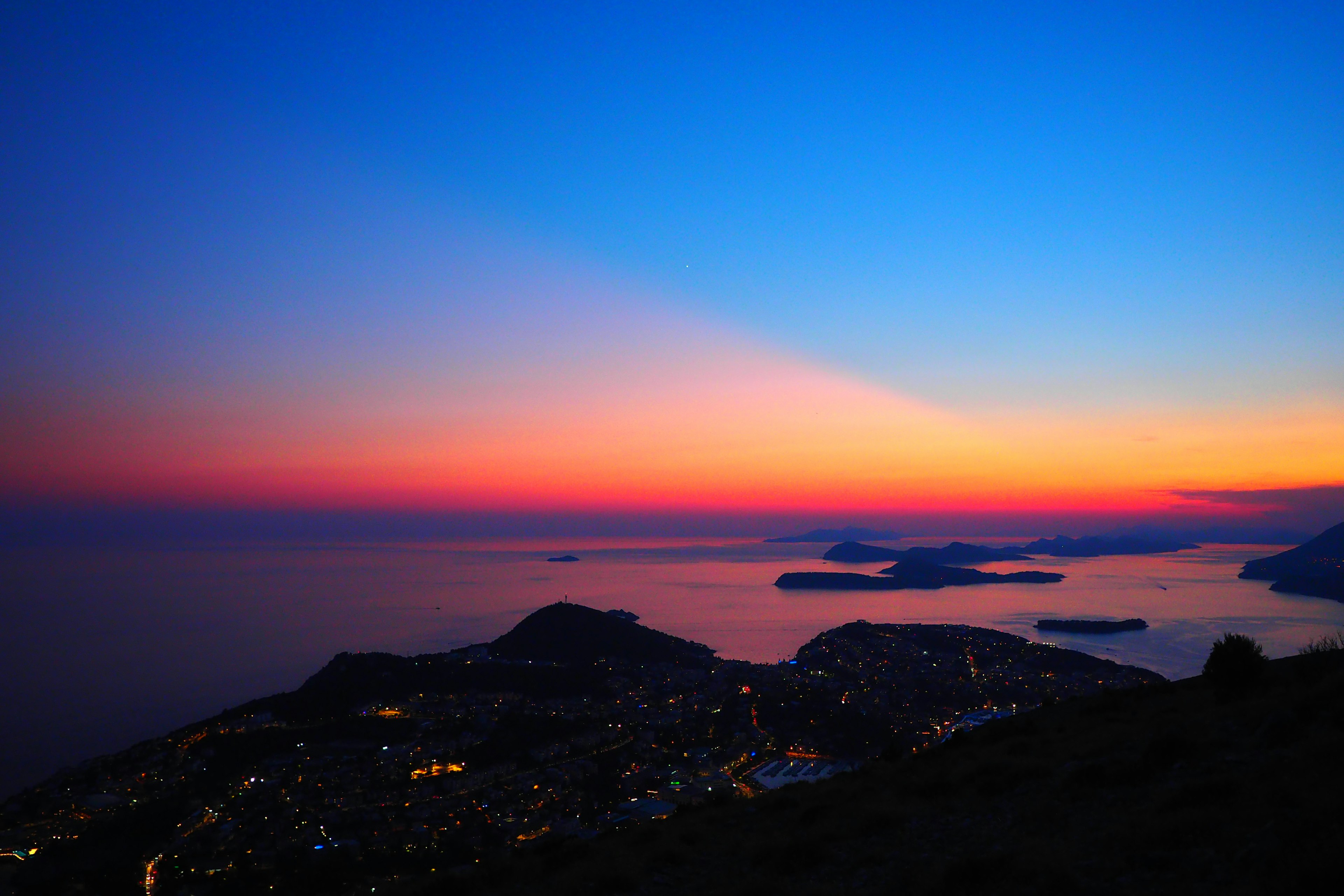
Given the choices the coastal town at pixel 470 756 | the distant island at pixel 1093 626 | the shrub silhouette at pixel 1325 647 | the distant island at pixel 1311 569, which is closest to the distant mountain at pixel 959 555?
the distant island at pixel 1311 569

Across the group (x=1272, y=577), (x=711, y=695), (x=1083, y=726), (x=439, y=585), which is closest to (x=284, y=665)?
(x=711, y=695)

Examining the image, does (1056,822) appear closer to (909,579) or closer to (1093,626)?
(1093,626)

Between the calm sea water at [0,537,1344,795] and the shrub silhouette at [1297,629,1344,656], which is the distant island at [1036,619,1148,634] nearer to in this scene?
the calm sea water at [0,537,1344,795]

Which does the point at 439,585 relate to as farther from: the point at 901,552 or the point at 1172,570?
the point at 1172,570

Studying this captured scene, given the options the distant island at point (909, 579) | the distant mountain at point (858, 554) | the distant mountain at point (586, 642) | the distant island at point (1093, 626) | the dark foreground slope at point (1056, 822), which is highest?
the dark foreground slope at point (1056, 822)

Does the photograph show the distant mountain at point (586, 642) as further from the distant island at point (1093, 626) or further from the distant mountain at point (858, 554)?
the distant mountain at point (858, 554)

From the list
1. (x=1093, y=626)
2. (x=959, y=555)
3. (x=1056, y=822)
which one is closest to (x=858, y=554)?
(x=959, y=555)
